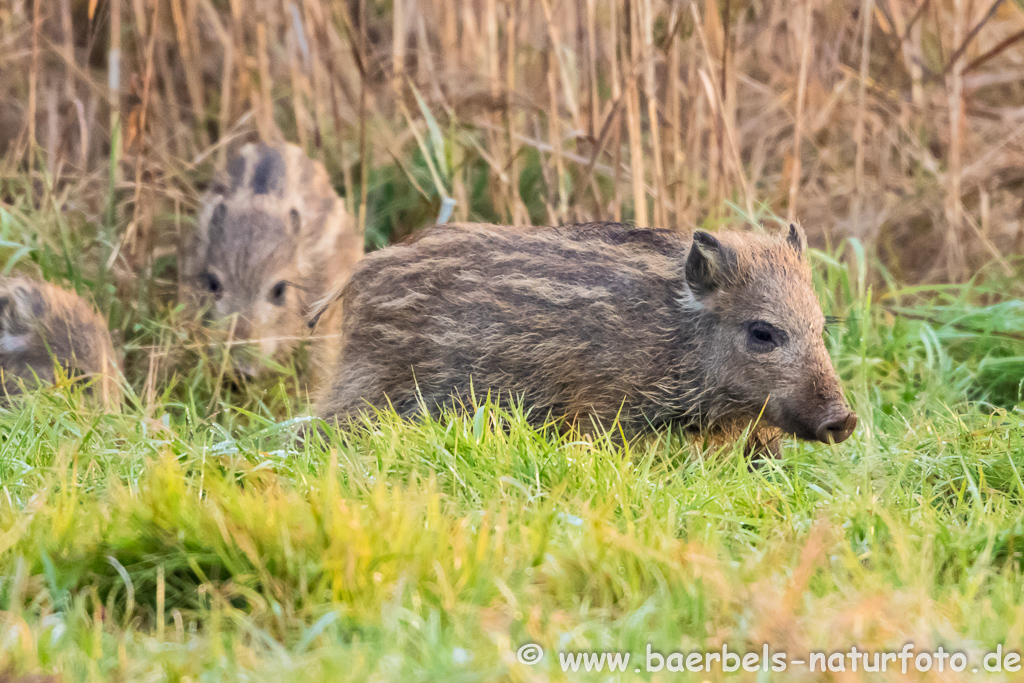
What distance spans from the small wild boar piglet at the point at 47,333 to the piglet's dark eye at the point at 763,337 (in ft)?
8.92

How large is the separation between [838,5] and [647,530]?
4.79 meters

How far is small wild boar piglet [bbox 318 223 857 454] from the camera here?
355 centimetres

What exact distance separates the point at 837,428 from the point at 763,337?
1.35ft

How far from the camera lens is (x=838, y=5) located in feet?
20.7

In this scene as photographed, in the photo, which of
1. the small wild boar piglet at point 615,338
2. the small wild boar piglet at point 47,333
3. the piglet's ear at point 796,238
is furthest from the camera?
the small wild boar piglet at point 47,333

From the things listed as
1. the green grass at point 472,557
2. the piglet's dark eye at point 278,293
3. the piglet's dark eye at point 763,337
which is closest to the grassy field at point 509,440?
the green grass at point 472,557

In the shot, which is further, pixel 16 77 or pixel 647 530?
pixel 16 77

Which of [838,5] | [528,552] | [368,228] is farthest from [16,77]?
[528,552]

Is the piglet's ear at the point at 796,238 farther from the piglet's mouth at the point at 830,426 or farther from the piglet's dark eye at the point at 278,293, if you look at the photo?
the piglet's dark eye at the point at 278,293

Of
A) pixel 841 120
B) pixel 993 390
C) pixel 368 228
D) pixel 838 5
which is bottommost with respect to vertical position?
pixel 993 390

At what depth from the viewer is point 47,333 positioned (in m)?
4.64

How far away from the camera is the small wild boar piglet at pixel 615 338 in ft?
11.7

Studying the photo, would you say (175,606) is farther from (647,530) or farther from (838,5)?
(838,5)

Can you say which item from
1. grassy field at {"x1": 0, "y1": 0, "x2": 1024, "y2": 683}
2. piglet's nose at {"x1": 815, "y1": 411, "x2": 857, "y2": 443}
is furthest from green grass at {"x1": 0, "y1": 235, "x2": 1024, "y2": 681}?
piglet's nose at {"x1": 815, "y1": 411, "x2": 857, "y2": 443}
